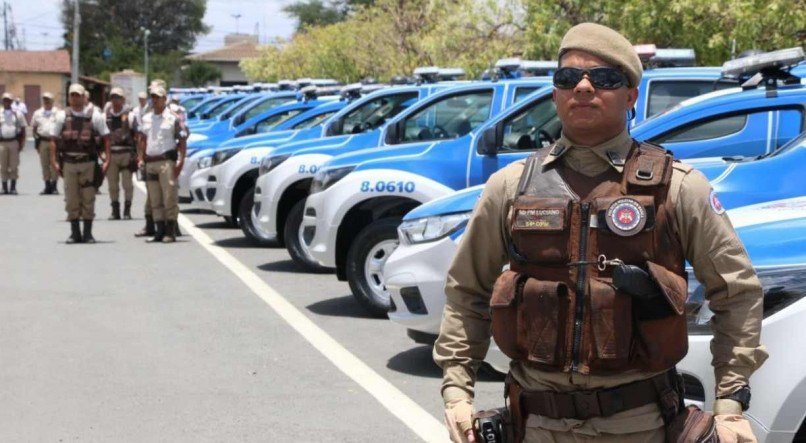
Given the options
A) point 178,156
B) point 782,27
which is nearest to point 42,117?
point 178,156

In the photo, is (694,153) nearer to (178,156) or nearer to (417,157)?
(417,157)

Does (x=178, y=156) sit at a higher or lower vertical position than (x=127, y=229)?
higher

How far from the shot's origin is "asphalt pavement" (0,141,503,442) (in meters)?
6.81

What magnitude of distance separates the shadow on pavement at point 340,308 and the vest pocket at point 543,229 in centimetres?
709

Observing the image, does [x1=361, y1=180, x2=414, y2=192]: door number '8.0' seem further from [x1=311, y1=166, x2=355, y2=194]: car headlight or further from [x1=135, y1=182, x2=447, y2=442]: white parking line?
[x1=135, y1=182, x2=447, y2=442]: white parking line

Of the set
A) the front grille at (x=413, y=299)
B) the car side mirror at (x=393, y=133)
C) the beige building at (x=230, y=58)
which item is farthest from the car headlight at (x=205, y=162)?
the beige building at (x=230, y=58)

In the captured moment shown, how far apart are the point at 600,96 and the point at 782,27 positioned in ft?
42.7

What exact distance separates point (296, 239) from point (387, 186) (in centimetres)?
269

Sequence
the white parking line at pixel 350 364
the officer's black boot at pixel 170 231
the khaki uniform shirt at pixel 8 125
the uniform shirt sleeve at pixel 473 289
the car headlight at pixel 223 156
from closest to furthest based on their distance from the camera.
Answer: the uniform shirt sleeve at pixel 473 289 → the white parking line at pixel 350 364 → the officer's black boot at pixel 170 231 → the car headlight at pixel 223 156 → the khaki uniform shirt at pixel 8 125

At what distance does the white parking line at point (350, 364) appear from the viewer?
6.78 meters

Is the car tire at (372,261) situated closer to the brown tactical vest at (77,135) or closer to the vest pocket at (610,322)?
the brown tactical vest at (77,135)

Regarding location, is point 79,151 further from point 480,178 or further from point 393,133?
point 480,178

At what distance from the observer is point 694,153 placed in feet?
26.7

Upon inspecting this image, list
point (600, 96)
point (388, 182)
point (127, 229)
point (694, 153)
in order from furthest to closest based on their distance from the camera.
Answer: point (127, 229) → point (388, 182) → point (694, 153) → point (600, 96)
